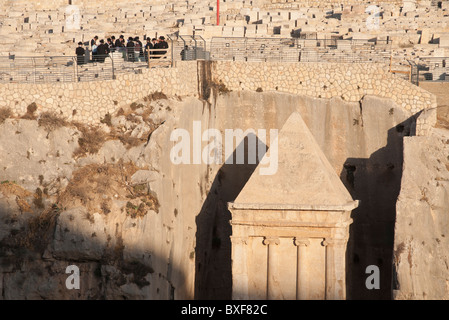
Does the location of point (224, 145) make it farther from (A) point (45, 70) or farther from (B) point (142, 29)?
(B) point (142, 29)

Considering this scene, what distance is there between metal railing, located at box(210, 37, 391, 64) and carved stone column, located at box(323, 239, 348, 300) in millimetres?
8839

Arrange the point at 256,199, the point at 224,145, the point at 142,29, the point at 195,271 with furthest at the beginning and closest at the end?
1. the point at 142,29
2. the point at 224,145
3. the point at 195,271
4. the point at 256,199

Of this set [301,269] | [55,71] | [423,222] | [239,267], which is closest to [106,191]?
[239,267]

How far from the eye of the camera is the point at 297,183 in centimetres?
3306

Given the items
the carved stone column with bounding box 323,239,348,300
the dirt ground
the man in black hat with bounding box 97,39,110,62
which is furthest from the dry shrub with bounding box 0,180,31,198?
the dirt ground

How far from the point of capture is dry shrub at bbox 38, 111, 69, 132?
3375 cm

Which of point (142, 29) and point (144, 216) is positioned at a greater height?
point (142, 29)

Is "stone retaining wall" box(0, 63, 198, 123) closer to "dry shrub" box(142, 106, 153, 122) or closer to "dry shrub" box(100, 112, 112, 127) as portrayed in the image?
"dry shrub" box(100, 112, 112, 127)

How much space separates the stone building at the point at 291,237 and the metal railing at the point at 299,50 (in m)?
7.13

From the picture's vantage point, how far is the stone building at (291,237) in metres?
32.3
